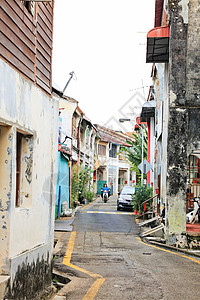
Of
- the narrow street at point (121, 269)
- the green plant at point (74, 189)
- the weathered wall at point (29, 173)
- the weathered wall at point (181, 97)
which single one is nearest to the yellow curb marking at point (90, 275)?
the narrow street at point (121, 269)

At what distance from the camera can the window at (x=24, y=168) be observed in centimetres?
696

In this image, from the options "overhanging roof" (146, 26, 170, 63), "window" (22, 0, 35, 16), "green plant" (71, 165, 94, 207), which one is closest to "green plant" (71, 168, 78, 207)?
"green plant" (71, 165, 94, 207)

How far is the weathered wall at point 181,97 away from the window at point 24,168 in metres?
7.28

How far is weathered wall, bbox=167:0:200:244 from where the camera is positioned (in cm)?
1345

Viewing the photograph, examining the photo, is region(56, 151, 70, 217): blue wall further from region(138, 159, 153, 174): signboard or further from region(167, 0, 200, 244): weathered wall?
region(167, 0, 200, 244): weathered wall

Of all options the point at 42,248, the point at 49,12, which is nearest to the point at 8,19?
the point at 49,12

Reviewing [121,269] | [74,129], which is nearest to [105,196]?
[74,129]

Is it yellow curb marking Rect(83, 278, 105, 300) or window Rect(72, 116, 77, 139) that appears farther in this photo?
window Rect(72, 116, 77, 139)

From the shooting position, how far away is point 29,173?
701cm

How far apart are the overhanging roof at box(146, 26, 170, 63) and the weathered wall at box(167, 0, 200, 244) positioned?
395 millimetres

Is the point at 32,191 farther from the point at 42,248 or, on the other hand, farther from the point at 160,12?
the point at 160,12

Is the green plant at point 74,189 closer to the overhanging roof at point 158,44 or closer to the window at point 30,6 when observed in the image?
the overhanging roof at point 158,44

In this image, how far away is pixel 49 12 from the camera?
27.3 ft

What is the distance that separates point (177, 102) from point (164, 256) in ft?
16.3
